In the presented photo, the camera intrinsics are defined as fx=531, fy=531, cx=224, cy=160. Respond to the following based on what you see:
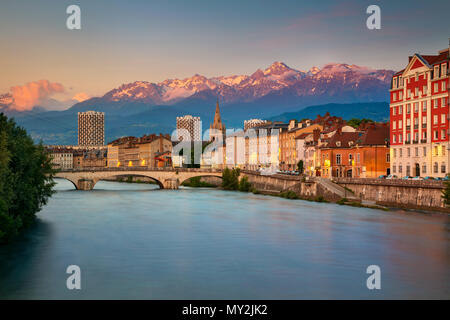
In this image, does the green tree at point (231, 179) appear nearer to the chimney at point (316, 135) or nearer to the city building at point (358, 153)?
the chimney at point (316, 135)

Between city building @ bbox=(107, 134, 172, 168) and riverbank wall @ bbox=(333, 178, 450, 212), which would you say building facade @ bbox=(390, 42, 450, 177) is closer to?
riverbank wall @ bbox=(333, 178, 450, 212)

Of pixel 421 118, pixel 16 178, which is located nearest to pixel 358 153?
pixel 421 118

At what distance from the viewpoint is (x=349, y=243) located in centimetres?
3297

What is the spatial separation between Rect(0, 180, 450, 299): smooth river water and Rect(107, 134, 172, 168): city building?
317 feet

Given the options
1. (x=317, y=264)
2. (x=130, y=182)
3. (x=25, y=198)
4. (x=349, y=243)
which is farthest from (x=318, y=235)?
(x=130, y=182)

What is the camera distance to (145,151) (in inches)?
6043

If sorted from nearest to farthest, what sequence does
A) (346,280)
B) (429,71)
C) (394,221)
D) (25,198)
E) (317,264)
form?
(346,280), (317,264), (25,198), (394,221), (429,71)

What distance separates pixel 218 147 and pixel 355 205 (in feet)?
284

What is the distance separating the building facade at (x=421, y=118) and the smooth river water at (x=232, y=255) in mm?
9151

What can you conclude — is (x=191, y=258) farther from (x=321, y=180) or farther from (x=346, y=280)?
(x=321, y=180)

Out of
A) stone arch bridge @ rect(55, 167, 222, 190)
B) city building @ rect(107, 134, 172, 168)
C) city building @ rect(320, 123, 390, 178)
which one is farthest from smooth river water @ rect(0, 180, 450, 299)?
city building @ rect(107, 134, 172, 168)

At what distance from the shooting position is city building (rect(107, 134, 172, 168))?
479 ft

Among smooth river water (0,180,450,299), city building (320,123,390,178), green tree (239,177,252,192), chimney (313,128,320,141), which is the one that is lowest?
smooth river water (0,180,450,299)

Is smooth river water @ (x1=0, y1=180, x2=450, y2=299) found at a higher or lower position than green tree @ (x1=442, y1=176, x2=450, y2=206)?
lower
